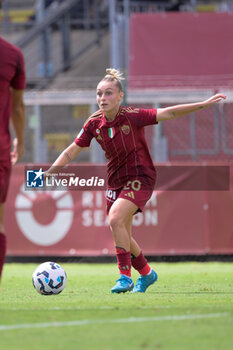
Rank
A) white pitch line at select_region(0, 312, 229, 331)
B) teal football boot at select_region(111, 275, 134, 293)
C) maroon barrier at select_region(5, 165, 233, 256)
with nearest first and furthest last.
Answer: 1. white pitch line at select_region(0, 312, 229, 331)
2. teal football boot at select_region(111, 275, 134, 293)
3. maroon barrier at select_region(5, 165, 233, 256)

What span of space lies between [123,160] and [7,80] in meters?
2.44

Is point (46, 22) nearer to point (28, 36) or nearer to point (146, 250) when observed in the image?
point (28, 36)

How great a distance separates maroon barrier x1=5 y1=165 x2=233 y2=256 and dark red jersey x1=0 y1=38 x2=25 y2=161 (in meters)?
7.65

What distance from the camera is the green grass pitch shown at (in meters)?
4.20

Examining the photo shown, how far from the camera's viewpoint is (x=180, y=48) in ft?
65.1

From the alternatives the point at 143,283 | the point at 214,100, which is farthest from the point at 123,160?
the point at 143,283

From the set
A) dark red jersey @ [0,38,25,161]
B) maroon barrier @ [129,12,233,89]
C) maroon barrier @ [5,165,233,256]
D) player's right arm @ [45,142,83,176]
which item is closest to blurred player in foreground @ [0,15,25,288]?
dark red jersey @ [0,38,25,161]

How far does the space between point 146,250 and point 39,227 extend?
1.88m

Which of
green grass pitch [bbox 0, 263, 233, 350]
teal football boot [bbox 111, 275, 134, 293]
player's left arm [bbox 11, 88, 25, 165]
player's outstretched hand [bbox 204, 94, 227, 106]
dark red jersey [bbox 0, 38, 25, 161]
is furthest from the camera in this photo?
teal football boot [bbox 111, 275, 134, 293]

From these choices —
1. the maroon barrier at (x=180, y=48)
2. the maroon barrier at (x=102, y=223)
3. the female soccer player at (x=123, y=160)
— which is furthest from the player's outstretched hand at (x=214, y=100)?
the maroon barrier at (x=180, y=48)

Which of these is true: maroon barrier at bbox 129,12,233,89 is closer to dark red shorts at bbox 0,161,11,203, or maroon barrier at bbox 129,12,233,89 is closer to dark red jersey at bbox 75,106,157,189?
dark red jersey at bbox 75,106,157,189

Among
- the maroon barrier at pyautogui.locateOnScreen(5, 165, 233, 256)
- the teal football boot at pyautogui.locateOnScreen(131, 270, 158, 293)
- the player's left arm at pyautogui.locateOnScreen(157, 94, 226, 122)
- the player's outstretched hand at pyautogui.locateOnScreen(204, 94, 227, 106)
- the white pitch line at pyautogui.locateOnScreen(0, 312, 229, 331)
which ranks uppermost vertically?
the player's outstretched hand at pyautogui.locateOnScreen(204, 94, 227, 106)

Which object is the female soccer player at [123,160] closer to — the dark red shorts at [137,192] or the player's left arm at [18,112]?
the dark red shorts at [137,192]

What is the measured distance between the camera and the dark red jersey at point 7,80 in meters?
5.33
